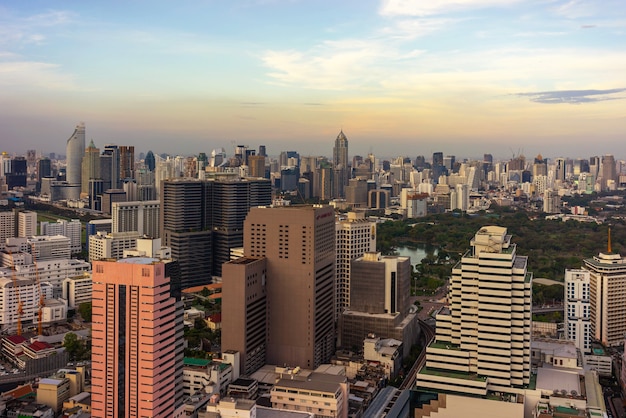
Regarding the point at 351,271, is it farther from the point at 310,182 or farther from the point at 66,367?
the point at 310,182

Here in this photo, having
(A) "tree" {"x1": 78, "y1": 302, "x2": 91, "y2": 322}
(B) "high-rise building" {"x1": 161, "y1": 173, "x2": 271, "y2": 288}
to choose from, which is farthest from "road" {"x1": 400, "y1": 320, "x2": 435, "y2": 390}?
(A) "tree" {"x1": 78, "y1": 302, "x2": 91, "y2": 322}

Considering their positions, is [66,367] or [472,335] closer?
[472,335]

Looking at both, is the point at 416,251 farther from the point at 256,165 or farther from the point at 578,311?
the point at 578,311

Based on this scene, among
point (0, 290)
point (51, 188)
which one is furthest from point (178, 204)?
point (51, 188)

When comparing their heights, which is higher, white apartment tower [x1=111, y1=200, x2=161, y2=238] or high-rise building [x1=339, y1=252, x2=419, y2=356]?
white apartment tower [x1=111, y1=200, x2=161, y2=238]

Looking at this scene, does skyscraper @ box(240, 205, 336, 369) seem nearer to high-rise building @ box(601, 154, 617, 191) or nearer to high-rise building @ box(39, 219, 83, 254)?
high-rise building @ box(39, 219, 83, 254)

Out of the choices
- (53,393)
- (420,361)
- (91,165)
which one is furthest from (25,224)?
(420,361)

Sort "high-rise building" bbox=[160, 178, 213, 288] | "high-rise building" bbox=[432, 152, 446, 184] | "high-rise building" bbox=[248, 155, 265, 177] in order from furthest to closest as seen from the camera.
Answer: "high-rise building" bbox=[432, 152, 446, 184], "high-rise building" bbox=[248, 155, 265, 177], "high-rise building" bbox=[160, 178, 213, 288]
